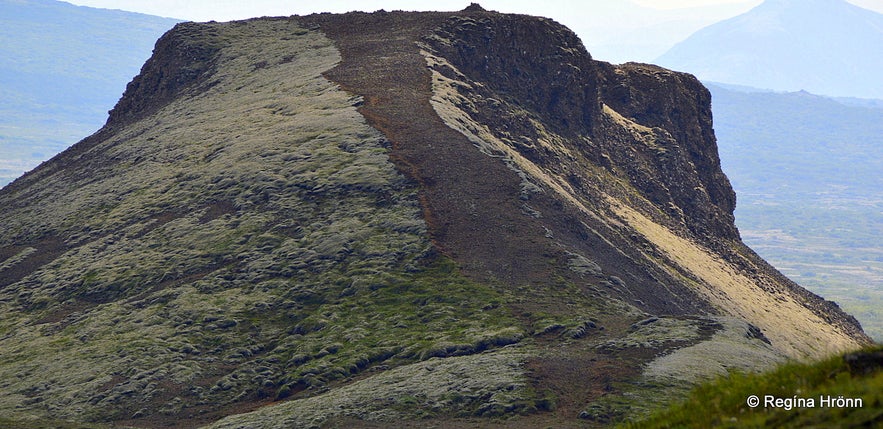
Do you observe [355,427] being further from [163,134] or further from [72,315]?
[163,134]

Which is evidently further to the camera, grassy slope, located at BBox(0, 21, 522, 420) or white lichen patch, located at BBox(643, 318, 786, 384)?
grassy slope, located at BBox(0, 21, 522, 420)

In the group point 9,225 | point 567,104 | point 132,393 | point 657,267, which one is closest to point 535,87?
point 567,104

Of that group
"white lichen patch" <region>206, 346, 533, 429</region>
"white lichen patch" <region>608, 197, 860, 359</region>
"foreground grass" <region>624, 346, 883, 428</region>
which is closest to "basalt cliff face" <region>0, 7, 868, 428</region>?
"white lichen patch" <region>206, 346, 533, 429</region>

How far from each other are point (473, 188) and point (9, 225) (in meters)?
42.1

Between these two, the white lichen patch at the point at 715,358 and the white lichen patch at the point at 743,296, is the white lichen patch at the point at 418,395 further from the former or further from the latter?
the white lichen patch at the point at 743,296

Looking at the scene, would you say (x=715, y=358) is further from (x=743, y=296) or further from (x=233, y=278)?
(x=743, y=296)

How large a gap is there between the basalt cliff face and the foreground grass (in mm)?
13255

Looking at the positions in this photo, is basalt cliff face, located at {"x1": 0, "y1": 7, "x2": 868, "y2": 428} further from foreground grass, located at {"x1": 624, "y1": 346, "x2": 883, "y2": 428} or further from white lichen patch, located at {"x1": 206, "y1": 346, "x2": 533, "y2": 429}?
foreground grass, located at {"x1": 624, "y1": 346, "x2": 883, "y2": 428}

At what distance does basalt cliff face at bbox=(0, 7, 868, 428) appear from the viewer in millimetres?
46969

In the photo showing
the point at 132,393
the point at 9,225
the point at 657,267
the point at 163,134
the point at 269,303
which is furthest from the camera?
the point at 163,134

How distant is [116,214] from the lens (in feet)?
252

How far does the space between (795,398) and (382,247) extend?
4217cm

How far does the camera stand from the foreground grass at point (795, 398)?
1862 cm

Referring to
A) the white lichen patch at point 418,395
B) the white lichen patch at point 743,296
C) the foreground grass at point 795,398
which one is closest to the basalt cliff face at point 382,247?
the white lichen patch at point 418,395
